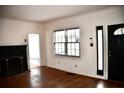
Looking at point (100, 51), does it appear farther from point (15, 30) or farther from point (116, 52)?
point (15, 30)

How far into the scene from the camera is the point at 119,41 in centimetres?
369

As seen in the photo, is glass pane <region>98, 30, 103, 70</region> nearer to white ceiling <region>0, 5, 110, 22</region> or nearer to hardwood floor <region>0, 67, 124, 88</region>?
hardwood floor <region>0, 67, 124, 88</region>

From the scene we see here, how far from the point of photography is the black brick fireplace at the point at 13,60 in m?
4.82

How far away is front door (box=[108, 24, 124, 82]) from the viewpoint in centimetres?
366

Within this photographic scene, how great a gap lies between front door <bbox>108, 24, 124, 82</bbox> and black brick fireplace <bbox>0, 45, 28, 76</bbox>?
365 cm

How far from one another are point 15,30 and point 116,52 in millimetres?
4190

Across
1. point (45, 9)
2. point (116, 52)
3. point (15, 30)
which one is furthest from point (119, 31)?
point (15, 30)

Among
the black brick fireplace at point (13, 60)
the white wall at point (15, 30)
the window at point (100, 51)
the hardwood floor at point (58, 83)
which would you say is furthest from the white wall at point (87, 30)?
the black brick fireplace at point (13, 60)

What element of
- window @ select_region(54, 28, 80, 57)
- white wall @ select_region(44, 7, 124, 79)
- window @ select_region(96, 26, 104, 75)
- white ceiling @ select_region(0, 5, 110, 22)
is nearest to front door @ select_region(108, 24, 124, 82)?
white wall @ select_region(44, 7, 124, 79)

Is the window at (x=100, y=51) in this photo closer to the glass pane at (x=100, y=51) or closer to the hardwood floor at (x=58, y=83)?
the glass pane at (x=100, y=51)

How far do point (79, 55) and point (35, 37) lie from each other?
109 inches
